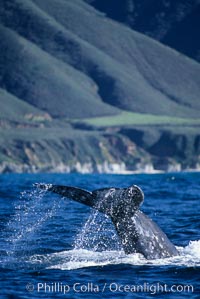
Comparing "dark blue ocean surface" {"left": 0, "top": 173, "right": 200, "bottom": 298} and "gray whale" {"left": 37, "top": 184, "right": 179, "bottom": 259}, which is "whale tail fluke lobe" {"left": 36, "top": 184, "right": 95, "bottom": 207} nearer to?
"gray whale" {"left": 37, "top": 184, "right": 179, "bottom": 259}

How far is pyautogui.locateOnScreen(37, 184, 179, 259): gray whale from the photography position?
615 inches

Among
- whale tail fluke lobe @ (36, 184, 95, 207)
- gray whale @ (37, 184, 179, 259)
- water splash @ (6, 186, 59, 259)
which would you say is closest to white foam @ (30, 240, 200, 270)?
gray whale @ (37, 184, 179, 259)

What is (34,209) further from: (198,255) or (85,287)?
(85,287)

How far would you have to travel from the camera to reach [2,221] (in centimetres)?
2545

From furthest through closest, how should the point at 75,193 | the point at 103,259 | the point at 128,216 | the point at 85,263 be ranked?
1. the point at 103,259
2. the point at 85,263
3. the point at 128,216
4. the point at 75,193

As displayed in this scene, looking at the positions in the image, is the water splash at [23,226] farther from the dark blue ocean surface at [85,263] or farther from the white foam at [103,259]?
the white foam at [103,259]

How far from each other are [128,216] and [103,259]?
1.80 meters

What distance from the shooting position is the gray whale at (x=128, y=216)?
15633mm

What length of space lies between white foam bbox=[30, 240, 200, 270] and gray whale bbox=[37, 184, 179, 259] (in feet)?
0.61

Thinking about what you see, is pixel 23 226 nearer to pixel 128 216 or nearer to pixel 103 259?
pixel 103 259

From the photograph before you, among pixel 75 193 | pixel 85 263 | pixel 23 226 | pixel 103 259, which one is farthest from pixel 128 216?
pixel 23 226

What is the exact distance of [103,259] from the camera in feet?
57.7

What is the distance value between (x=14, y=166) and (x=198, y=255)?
154477 millimetres

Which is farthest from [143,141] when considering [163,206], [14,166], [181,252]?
[181,252]
